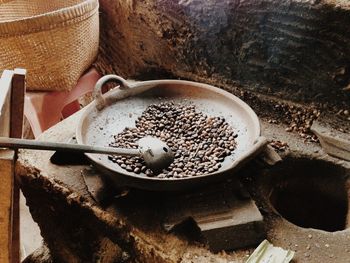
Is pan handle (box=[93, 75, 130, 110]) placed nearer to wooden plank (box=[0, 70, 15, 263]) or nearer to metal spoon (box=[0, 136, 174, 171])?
metal spoon (box=[0, 136, 174, 171])

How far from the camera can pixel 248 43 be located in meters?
2.34

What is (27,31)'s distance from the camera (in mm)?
2451

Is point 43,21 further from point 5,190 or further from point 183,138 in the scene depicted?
point 5,190

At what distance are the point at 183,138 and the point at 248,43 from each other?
0.70 metres

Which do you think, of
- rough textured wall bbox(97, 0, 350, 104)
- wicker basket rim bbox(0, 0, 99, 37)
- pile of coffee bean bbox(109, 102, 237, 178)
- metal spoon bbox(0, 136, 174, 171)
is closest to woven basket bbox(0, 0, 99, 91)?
wicker basket rim bbox(0, 0, 99, 37)

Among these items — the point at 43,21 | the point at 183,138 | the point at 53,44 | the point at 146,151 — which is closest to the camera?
the point at 146,151

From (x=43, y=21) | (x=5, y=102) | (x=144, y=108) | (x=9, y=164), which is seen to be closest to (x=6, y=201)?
(x=9, y=164)

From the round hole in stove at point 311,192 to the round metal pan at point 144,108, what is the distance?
0.32 m

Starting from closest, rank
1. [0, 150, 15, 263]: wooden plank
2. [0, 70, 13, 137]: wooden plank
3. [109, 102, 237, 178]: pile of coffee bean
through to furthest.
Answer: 1. [0, 150, 15, 263]: wooden plank
2. [0, 70, 13, 137]: wooden plank
3. [109, 102, 237, 178]: pile of coffee bean

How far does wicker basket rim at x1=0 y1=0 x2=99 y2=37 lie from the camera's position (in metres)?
2.41

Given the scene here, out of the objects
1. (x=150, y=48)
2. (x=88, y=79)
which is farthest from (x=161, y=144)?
(x=88, y=79)

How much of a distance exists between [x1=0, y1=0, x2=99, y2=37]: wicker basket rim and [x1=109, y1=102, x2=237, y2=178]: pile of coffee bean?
2.62 ft

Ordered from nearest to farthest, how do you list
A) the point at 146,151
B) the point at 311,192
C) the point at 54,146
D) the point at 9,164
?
the point at 9,164 → the point at 54,146 → the point at 146,151 → the point at 311,192

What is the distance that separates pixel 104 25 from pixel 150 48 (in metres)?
0.59
